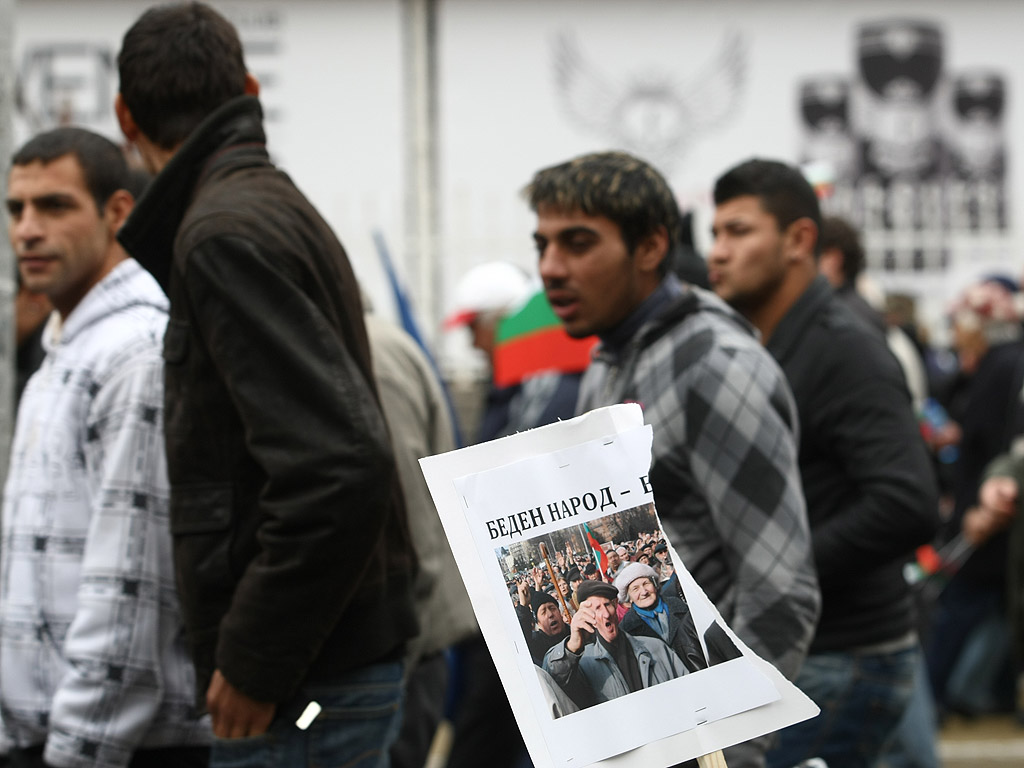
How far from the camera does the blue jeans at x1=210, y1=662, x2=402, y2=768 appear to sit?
2.55 m

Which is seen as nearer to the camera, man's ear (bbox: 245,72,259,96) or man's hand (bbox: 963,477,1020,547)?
man's ear (bbox: 245,72,259,96)

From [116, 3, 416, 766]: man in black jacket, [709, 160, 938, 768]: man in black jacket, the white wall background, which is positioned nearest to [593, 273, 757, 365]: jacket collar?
[116, 3, 416, 766]: man in black jacket

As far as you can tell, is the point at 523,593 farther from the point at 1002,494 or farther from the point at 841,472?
the point at 1002,494

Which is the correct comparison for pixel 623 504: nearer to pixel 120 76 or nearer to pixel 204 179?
pixel 204 179

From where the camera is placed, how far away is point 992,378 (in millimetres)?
7586

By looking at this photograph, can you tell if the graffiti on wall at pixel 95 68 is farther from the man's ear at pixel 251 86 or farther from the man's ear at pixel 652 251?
the man's ear at pixel 652 251

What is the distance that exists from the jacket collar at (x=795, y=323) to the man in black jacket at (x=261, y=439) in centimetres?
131

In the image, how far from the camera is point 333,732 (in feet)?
8.57

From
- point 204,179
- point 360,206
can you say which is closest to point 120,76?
point 204,179

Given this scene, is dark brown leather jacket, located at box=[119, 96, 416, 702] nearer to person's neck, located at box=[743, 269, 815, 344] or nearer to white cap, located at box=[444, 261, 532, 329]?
person's neck, located at box=[743, 269, 815, 344]

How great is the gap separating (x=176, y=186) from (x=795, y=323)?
1.68m

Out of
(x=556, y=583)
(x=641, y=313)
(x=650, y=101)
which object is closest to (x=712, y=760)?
(x=556, y=583)

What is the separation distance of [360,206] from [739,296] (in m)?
13.4

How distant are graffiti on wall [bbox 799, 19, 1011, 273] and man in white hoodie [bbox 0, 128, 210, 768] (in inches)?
608
